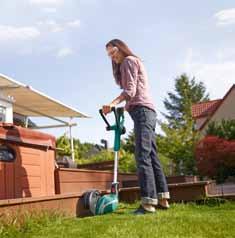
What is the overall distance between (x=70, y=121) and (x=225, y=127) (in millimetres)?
11599

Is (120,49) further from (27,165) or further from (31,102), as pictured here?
(31,102)

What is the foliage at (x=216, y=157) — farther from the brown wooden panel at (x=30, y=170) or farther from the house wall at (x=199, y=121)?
the brown wooden panel at (x=30, y=170)

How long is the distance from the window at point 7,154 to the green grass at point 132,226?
2.43ft

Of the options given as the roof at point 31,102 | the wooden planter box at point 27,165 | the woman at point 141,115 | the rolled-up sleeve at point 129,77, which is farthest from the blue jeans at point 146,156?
the roof at point 31,102

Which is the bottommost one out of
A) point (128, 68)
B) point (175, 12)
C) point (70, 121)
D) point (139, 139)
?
point (139, 139)

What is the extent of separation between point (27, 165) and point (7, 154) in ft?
0.98

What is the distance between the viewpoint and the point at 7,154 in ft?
14.0

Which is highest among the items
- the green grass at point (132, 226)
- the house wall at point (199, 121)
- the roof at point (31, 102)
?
the house wall at point (199, 121)

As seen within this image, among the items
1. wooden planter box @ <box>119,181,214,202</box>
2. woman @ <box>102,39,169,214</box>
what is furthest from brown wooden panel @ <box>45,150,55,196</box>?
woman @ <box>102,39,169,214</box>

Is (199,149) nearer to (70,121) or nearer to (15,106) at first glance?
(70,121)

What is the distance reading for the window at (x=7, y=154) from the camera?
13.8 feet

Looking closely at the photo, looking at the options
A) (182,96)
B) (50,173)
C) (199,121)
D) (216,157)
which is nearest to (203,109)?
(199,121)

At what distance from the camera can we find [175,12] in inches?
386

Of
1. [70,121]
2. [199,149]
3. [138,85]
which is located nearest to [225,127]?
[199,149]
